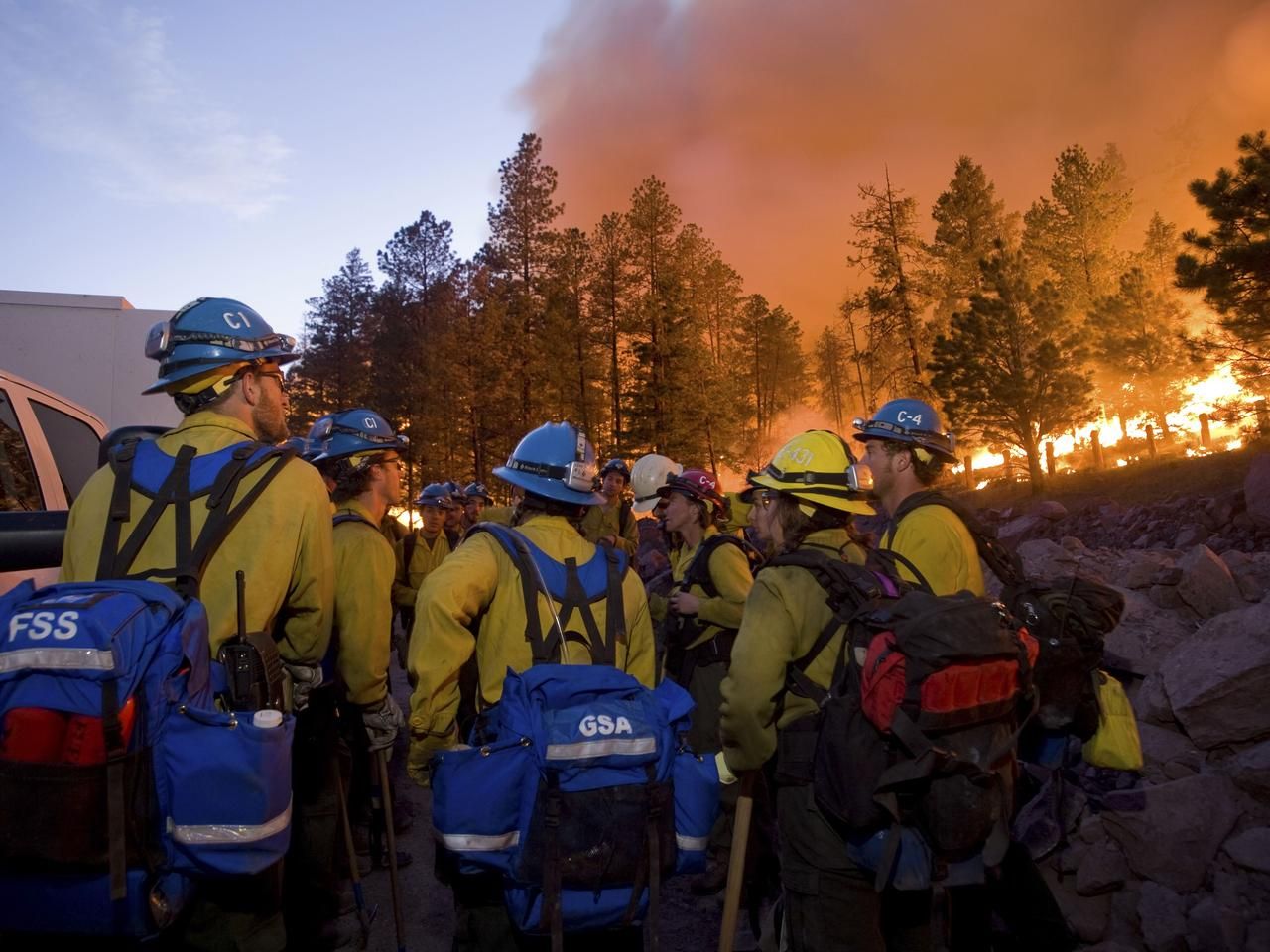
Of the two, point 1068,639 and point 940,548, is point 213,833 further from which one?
point 1068,639

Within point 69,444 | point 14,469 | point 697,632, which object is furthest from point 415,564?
point 14,469

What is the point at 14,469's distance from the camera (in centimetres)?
402

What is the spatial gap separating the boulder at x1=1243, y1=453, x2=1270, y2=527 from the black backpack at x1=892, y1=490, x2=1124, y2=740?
41.6ft

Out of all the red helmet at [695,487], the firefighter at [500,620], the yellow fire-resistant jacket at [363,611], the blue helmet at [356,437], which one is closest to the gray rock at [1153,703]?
the red helmet at [695,487]

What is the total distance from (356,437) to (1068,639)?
379 centimetres

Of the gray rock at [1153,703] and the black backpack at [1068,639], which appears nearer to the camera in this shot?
the black backpack at [1068,639]

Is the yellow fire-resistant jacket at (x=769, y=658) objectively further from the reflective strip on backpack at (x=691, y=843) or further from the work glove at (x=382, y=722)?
the work glove at (x=382, y=722)

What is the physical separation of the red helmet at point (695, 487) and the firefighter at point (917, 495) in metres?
1.28

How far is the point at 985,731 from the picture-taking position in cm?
244

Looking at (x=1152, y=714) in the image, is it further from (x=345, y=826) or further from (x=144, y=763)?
(x=144, y=763)

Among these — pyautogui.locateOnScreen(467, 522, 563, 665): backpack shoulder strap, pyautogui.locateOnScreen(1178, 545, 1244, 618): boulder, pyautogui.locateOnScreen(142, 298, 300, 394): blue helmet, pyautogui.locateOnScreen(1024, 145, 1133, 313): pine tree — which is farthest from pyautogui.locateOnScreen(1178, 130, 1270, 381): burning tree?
pyautogui.locateOnScreen(1024, 145, 1133, 313): pine tree

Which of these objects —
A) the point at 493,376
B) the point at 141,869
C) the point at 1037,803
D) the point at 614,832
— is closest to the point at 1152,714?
the point at 1037,803

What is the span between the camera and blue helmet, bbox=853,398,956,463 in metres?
4.12

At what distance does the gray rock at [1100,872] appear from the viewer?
14.6ft
